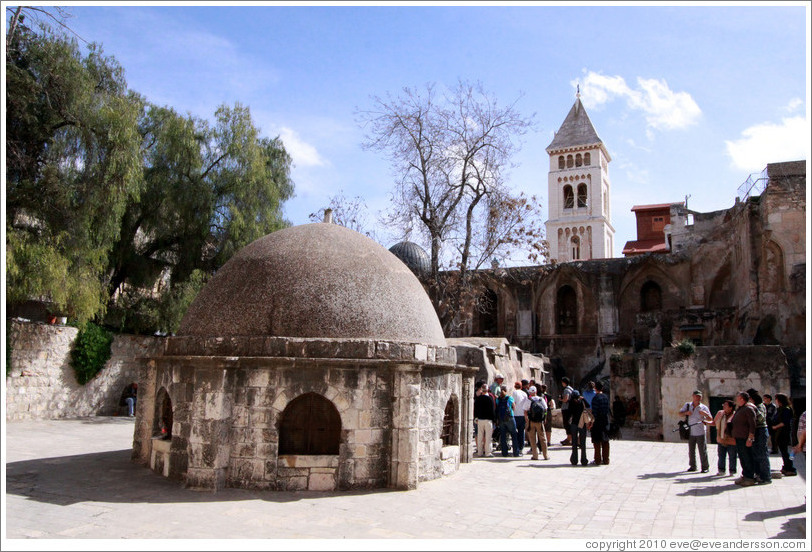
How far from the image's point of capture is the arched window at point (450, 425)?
1043 centimetres

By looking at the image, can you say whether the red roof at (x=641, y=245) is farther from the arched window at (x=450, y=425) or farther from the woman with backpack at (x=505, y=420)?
the arched window at (x=450, y=425)

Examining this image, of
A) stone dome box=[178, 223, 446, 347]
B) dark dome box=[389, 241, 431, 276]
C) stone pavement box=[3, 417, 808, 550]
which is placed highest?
dark dome box=[389, 241, 431, 276]

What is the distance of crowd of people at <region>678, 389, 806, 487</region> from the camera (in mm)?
9078

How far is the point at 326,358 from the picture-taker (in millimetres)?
8508

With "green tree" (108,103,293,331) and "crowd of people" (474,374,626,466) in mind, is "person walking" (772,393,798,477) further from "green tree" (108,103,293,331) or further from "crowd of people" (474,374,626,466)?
"green tree" (108,103,293,331)

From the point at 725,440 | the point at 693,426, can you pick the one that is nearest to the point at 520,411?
the point at 693,426

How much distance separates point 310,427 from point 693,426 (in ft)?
20.5

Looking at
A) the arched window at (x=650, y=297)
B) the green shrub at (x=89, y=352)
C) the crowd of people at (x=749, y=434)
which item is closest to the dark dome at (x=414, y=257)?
the arched window at (x=650, y=297)

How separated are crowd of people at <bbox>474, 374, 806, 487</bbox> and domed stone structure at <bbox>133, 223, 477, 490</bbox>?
2.43 meters

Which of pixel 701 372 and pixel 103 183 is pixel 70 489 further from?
pixel 701 372

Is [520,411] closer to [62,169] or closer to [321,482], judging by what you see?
[321,482]

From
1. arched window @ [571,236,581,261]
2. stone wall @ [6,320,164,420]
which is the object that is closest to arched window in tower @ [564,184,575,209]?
arched window @ [571,236,581,261]

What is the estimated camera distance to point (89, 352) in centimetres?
1939

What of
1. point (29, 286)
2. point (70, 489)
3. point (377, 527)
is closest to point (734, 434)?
point (377, 527)
